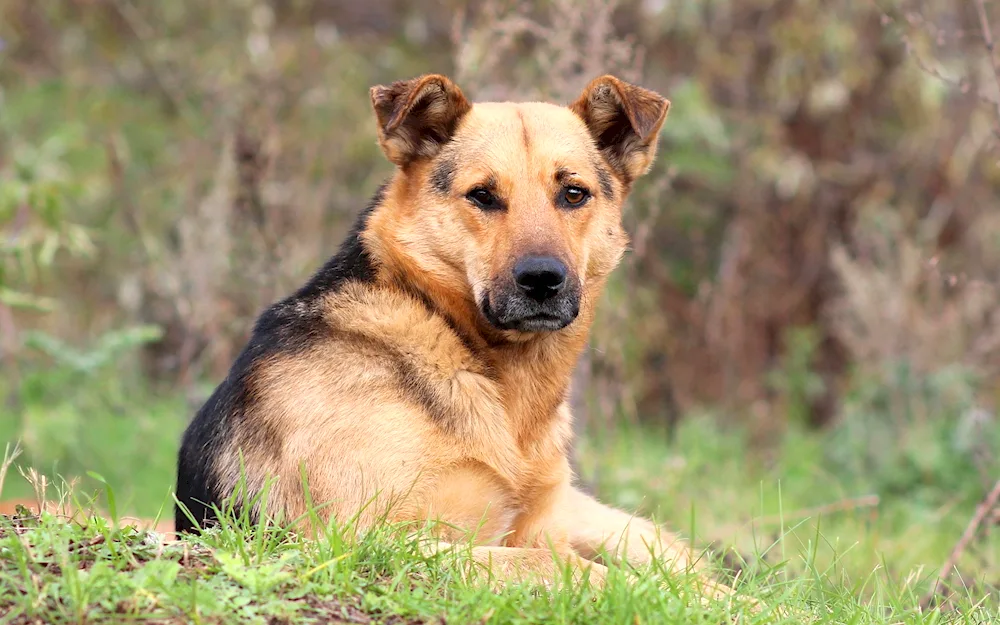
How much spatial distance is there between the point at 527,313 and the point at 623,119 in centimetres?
117

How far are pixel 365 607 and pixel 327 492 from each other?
2.34 ft

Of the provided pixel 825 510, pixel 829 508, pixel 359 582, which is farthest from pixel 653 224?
pixel 359 582

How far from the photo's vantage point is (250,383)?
394 centimetres

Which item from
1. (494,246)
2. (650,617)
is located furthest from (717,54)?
(650,617)

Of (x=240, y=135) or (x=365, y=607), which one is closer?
(x=365, y=607)

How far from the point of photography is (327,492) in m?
3.59

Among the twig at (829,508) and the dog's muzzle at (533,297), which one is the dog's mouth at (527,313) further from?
the twig at (829,508)

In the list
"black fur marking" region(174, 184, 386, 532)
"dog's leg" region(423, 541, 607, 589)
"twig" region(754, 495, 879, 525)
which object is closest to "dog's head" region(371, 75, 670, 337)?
"black fur marking" region(174, 184, 386, 532)

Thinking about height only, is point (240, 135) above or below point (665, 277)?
above

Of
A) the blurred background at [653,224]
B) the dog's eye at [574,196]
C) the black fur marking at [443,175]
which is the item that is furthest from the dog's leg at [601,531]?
the blurred background at [653,224]

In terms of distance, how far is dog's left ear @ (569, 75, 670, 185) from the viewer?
4.49 meters

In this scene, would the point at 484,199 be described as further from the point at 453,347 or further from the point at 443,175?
the point at 453,347

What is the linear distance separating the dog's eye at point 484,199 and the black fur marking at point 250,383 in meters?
0.47

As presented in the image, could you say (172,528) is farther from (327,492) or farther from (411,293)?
(411,293)
